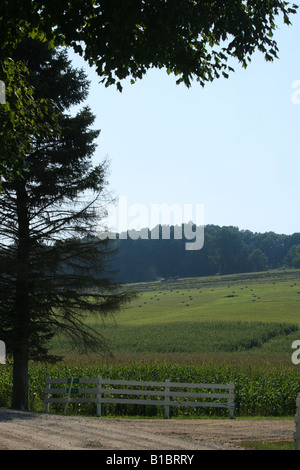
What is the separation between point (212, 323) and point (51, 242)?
Answer: 53758 mm

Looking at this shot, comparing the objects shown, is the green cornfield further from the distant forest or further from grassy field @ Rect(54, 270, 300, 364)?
the distant forest

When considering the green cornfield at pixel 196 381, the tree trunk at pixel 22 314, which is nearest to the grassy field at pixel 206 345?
the green cornfield at pixel 196 381

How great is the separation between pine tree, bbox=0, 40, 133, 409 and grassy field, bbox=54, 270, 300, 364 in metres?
3.87

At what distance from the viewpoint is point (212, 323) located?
76.0 m

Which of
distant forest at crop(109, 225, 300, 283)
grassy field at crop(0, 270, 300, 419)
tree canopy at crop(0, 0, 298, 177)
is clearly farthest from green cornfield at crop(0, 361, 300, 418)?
distant forest at crop(109, 225, 300, 283)

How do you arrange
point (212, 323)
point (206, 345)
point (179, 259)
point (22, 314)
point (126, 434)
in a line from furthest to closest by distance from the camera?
point (179, 259) < point (212, 323) < point (206, 345) < point (22, 314) < point (126, 434)

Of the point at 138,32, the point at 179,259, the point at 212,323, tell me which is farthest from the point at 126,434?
the point at 179,259

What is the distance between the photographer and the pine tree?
77.7 ft

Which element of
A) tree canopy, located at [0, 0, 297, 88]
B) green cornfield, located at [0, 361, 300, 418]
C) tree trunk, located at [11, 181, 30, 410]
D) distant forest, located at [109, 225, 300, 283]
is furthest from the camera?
distant forest, located at [109, 225, 300, 283]

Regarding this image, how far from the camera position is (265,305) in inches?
3748

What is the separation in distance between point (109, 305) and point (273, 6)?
14.7 meters

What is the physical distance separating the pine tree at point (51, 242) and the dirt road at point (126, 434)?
4.35 m

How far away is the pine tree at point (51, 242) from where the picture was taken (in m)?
23.7

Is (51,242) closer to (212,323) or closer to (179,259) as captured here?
(212,323)
